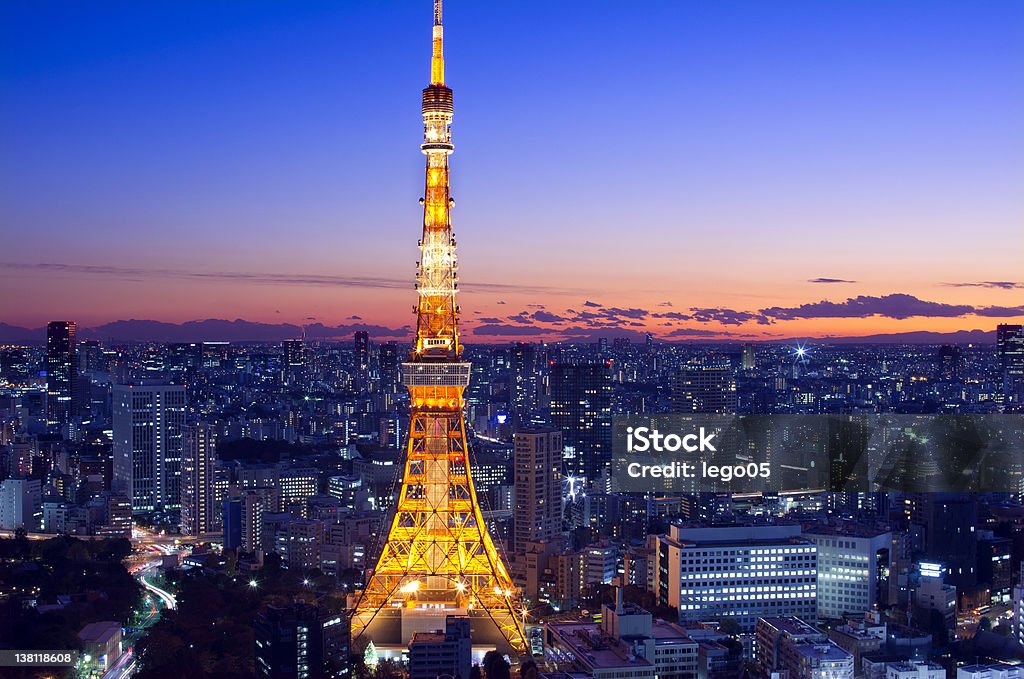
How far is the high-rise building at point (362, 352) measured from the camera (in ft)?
81.9

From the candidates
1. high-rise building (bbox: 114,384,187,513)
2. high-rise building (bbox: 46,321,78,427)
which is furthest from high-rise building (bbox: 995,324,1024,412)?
high-rise building (bbox: 46,321,78,427)

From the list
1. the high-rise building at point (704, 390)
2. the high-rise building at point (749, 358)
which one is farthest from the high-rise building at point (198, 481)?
the high-rise building at point (749, 358)

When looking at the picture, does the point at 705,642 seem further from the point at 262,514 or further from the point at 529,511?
the point at 262,514

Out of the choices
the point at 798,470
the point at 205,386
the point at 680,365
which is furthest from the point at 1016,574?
the point at 205,386

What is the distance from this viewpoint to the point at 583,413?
18.7 metres

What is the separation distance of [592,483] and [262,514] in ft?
14.6

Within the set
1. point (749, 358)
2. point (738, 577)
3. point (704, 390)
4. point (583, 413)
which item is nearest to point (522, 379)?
point (583, 413)

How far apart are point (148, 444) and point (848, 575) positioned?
11.6 m

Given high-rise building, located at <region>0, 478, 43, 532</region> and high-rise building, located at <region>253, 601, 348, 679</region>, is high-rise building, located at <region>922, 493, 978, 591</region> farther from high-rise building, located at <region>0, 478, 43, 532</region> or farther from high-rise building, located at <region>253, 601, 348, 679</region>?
high-rise building, located at <region>0, 478, 43, 532</region>

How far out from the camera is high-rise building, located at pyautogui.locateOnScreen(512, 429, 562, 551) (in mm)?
12941

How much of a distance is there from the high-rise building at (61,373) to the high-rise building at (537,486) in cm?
719

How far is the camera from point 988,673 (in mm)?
7117

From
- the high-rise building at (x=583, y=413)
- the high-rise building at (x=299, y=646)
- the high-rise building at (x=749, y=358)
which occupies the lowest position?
the high-rise building at (x=299, y=646)

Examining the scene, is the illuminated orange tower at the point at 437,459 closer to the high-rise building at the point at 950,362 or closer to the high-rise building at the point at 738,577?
the high-rise building at the point at 738,577
